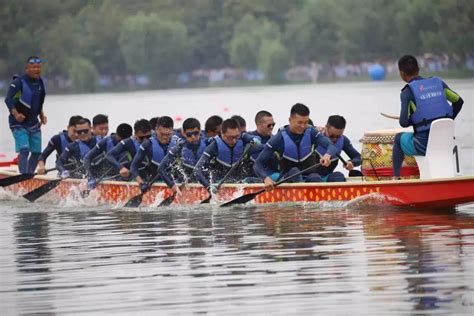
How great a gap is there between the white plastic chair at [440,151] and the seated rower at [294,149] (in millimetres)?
1357

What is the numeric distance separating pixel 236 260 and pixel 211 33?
77.9m

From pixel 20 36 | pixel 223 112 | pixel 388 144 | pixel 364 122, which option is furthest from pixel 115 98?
pixel 388 144

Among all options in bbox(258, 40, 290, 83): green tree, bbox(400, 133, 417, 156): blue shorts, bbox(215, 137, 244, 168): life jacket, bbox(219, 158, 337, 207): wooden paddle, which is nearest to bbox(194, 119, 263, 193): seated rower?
bbox(215, 137, 244, 168): life jacket

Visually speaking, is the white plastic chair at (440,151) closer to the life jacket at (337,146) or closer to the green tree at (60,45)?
the life jacket at (337,146)

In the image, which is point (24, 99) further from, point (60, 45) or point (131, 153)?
point (60, 45)

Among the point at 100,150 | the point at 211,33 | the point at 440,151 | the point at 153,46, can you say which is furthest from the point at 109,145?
the point at 211,33

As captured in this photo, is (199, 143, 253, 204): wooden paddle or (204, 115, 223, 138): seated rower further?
(204, 115, 223, 138): seated rower

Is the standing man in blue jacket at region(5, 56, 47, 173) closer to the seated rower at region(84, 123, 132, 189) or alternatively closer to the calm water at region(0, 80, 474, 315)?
the calm water at region(0, 80, 474, 315)

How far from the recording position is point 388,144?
57.6 feet

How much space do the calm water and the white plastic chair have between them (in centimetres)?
47

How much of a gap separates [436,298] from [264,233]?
15.6 feet

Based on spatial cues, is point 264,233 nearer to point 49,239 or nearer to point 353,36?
point 49,239

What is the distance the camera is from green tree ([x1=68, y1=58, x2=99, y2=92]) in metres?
85.4

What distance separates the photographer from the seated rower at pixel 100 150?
20906 mm
